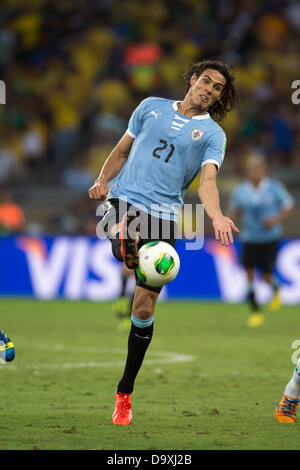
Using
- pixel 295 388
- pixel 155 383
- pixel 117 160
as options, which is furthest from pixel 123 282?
pixel 295 388

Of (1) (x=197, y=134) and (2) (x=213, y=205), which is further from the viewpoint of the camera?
(1) (x=197, y=134)

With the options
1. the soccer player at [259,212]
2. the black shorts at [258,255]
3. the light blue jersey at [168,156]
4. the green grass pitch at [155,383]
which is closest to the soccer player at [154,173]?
the light blue jersey at [168,156]

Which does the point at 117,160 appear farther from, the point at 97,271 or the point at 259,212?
the point at 97,271

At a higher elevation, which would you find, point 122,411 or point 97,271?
point 122,411

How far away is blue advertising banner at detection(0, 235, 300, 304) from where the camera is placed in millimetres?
15844

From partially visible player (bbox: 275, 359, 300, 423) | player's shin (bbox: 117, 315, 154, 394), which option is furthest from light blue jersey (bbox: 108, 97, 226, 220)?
partially visible player (bbox: 275, 359, 300, 423)

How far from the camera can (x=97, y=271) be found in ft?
52.6

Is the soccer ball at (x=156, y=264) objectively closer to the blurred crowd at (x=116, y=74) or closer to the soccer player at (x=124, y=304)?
the soccer player at (x=124, y=304)

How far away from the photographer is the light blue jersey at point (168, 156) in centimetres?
591

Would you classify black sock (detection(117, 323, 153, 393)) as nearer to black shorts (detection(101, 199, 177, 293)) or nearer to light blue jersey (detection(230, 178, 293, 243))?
black shorts (detection(101, 199, 177, 293))

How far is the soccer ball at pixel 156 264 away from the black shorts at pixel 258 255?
27.0ft

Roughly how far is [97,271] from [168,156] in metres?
10.2

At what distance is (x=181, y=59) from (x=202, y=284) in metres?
6.67
